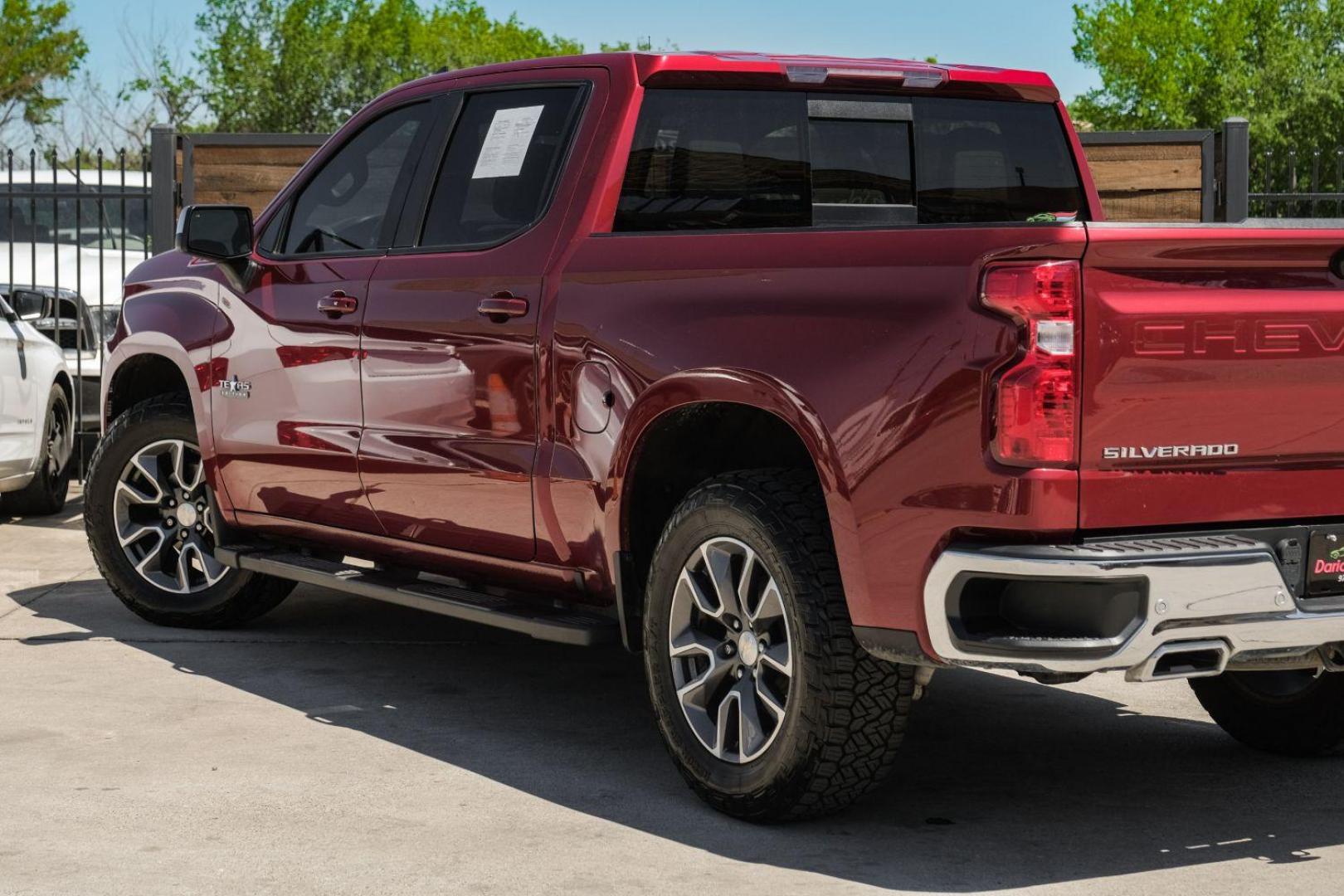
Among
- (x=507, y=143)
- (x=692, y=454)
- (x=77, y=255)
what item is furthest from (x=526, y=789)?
(x=77, y=255)

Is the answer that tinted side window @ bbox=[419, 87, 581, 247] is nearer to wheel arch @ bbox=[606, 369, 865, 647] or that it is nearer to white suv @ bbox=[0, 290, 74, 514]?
wheel arch @ bbox=[606, 369, 865, 647]

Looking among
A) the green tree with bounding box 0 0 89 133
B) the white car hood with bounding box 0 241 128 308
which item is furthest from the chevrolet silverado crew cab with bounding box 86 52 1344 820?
the green tree with bounding box 0 0 89 133

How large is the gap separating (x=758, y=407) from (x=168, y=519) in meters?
3.67

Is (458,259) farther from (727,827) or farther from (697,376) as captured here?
(727,827)

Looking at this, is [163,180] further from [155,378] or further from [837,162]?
[837,162]

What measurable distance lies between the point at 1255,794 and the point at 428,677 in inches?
115

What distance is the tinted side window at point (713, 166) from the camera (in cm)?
564

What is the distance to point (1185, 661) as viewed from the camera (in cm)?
429

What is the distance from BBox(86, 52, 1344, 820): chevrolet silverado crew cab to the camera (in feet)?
13.8

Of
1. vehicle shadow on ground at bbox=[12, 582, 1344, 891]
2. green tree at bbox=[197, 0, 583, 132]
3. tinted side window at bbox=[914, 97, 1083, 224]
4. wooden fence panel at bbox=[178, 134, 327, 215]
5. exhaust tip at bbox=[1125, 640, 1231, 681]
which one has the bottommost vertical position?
vehicle shadow on ground at bbox=[12, 582, 1344, 891]

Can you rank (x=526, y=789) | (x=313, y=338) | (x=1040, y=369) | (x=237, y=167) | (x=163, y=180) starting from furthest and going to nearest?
1. (x=237, y=167)
2. (x=163, y=180)
3. (x=313, y=338)
4. (x=526, y=789)
5. (x=1040, y=369)

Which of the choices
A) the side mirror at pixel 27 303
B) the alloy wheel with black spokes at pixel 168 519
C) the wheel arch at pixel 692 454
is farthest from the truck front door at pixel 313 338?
the side mirror at pixel 27 303

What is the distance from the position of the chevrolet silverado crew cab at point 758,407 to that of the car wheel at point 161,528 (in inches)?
0.5

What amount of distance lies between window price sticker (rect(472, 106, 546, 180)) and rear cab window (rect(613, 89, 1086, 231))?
1.47ft
